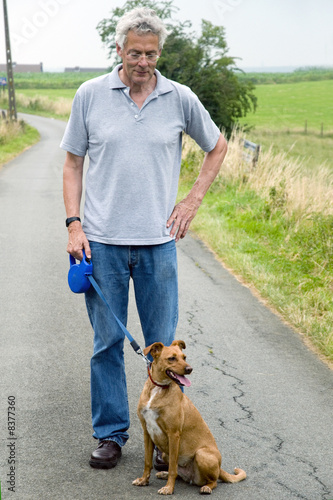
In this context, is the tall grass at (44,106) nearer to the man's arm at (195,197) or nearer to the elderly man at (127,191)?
the man's arm at (195,197)

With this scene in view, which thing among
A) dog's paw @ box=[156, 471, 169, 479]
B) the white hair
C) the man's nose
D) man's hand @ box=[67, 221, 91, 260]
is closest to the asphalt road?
dog's paw @ box=[156, 471, 169, 479]

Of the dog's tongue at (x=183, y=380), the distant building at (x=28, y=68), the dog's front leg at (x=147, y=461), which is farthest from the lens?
the distant building at (x=28, y=68)

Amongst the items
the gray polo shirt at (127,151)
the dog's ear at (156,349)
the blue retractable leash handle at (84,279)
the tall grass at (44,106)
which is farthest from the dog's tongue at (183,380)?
the tall grass at (44,106)

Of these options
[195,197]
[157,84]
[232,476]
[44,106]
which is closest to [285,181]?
[195,197]

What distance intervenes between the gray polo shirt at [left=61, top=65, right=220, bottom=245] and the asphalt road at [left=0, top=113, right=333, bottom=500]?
1.29m

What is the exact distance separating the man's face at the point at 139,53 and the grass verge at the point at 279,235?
3172mm

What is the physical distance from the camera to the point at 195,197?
3867 millimetres

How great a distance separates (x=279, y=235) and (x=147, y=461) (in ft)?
23.0

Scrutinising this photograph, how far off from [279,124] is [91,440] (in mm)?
41412

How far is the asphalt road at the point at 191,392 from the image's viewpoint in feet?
11.9

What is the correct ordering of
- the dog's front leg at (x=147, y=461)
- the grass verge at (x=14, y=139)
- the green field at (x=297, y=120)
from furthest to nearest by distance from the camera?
the green field at (x=297, y=120) < the grass verge at (x=14, y=139) < the dog's front leg at (x=147, y=461)

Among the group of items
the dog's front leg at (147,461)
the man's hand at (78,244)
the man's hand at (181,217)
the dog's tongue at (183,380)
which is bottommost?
the dog's front leg at (147,461)

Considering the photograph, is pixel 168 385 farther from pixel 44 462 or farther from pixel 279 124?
pixel 279 124

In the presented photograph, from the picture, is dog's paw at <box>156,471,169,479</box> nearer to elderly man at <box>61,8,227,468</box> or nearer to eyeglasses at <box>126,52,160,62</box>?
elderly man at <box>61,8,227,468</box>
